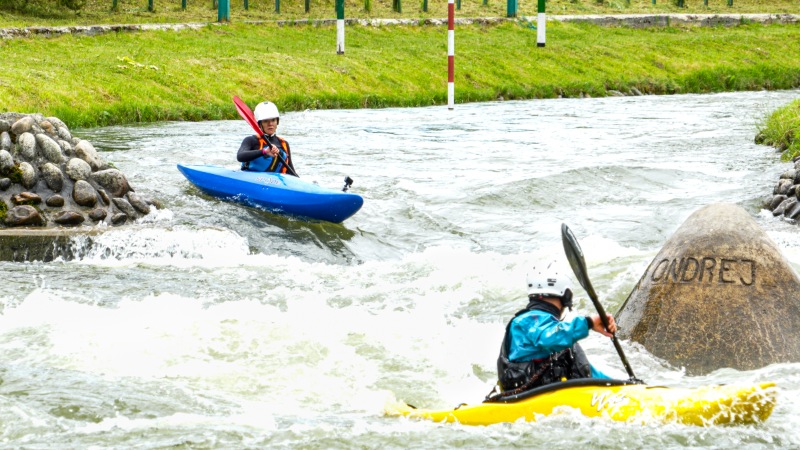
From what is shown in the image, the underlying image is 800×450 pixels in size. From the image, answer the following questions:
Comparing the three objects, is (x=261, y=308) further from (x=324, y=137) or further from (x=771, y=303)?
(x=324, y=137)

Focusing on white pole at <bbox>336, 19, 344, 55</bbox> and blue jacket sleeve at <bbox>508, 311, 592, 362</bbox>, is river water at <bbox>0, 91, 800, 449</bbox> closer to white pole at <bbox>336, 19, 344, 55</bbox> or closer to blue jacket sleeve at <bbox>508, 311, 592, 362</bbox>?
blue jacket sleeve at <bbox>508, 311, 592, 362</bbox>

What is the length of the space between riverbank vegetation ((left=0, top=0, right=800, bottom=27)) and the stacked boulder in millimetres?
13252

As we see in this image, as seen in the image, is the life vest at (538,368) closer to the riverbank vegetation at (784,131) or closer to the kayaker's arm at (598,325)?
the kayaker's arm at (598,325)

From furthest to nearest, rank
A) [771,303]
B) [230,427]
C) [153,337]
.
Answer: [153,337], [771,303], [230,427]

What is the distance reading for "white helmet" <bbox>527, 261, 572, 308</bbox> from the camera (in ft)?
16.3

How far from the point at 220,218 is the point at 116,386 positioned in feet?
13.6

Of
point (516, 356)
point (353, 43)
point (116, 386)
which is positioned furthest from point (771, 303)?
point (353, 43)

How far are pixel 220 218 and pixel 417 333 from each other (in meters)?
3.32

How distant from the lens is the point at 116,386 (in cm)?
557

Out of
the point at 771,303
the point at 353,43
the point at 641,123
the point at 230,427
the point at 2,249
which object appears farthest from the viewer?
the point at 353,43

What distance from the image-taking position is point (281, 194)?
384 inches

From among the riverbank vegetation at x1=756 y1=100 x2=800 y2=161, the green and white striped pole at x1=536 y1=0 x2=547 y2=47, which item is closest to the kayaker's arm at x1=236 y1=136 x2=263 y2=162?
the riverbank vegetation at x1=756 y1=100 x2=800 y2=161

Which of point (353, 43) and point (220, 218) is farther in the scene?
point (353, 43)

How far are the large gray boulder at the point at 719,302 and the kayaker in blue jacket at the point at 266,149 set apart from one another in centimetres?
458
